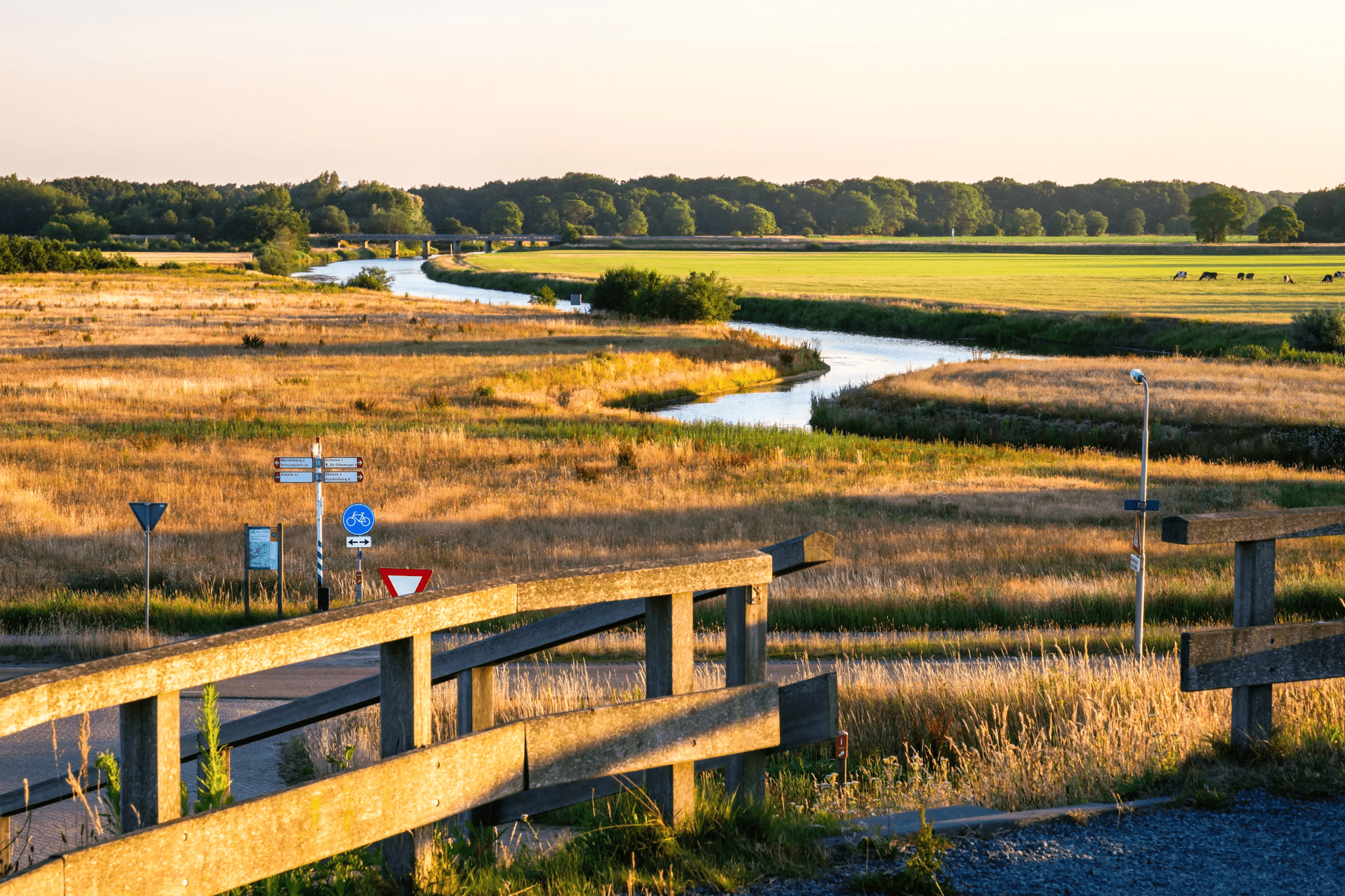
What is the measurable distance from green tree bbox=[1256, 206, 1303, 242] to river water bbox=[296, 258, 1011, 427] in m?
108

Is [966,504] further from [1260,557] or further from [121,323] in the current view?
[121,323]

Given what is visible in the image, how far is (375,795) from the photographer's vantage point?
386cm

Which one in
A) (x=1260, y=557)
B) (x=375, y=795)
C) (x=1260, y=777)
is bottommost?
(x=1260, y=777)

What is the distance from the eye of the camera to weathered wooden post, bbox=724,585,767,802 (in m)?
4.87

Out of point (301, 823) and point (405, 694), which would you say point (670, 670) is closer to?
point (405, 694)

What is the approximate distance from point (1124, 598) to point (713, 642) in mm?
7196

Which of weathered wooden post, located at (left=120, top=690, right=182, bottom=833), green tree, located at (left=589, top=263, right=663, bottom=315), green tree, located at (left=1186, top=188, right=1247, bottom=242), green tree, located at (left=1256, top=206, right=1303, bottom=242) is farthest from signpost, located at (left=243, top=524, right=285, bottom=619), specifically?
green tree, located at (left=1186, top=188, right=1247, bottom=242)

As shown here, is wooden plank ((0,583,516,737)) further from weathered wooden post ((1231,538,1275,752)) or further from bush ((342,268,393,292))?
bush ((342,268,393,292))

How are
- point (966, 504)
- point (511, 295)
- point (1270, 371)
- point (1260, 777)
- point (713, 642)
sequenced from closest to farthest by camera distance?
point (1260, 777)
point (713, 642)
point (966, 504)
point (1270, 371)
point (511, 295)

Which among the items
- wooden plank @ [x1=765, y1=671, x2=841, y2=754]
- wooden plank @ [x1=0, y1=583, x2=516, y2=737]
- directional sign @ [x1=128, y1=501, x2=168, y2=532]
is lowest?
directional sign @ [x1=128, y1=501, x2=168, y2=532]

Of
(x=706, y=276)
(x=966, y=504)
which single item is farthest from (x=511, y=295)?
(x=966, y=504)

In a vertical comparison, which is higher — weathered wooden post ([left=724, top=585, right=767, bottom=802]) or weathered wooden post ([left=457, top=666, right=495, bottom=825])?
weathered wooden post ([left=724, top=585, right=767, bottom=802])

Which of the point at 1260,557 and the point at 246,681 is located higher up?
the point at 1260,557

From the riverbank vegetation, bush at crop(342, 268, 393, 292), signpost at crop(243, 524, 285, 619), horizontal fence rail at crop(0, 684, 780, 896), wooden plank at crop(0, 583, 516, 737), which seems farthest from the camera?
bush at crop(342, 268, 393, 292)
